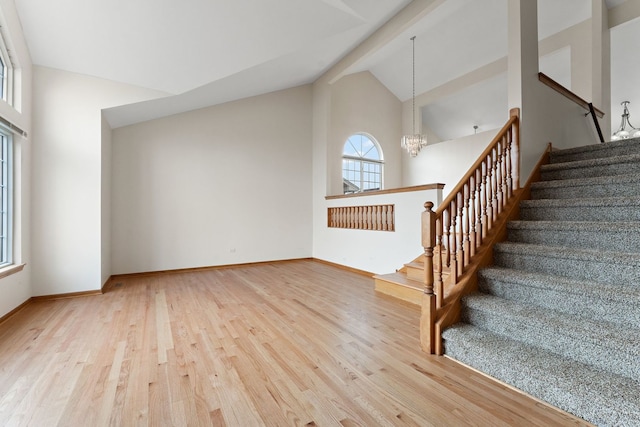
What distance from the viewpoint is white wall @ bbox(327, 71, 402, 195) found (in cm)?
677

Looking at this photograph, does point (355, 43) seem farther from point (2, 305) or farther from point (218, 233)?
point (2, 305)

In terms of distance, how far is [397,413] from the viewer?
4.95 feet

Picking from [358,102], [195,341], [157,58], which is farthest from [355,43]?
[195,341]

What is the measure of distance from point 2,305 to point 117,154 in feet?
8.96

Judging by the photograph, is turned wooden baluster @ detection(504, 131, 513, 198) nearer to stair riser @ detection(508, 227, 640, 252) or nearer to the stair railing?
the stair railing

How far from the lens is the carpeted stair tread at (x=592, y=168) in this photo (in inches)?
105

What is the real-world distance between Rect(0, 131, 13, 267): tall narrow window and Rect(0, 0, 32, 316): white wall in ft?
0.18

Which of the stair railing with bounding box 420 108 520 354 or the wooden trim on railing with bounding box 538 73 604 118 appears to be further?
the wooden trim on railing with bounding box 538 73 604 118

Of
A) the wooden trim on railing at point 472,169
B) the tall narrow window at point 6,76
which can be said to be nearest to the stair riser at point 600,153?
the wooden trim on railing at point 472,169

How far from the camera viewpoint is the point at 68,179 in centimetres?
363

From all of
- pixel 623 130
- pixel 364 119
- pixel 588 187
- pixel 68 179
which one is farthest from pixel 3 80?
pixel 623 130

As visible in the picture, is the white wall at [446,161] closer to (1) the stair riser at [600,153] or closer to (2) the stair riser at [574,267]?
(1) the stair riser at [600,153]

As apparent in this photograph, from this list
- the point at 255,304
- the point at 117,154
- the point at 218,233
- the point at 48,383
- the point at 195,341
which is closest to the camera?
the point at 48,383

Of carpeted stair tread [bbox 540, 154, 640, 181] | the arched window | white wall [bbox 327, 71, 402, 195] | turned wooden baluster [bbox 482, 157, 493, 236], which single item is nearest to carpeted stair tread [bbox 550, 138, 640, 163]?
carpeted stair tread [bbox 540, 154, 640, 181]
